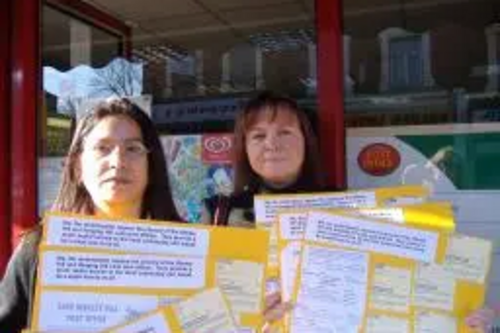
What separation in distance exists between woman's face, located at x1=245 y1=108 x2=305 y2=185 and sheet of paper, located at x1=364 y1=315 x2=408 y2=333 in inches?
22.2

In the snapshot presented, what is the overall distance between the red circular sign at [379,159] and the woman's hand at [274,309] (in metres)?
1.25

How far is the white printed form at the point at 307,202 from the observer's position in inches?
74.4

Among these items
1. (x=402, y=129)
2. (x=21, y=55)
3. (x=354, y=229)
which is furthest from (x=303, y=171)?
(x=21, y=55)

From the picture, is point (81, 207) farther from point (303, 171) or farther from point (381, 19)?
point (381, 19)

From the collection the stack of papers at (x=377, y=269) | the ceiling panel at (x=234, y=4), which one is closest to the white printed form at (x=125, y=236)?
the stack of papers at (x=377, y=269)

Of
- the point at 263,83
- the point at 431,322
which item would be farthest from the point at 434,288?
the point at 263,83

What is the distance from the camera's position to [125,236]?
1544 mm

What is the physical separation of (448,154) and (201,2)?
3.89 feet

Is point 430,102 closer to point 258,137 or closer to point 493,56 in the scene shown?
point 493,56

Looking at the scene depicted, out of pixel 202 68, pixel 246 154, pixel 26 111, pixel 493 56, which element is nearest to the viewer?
pixel 246 154

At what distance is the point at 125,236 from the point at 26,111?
1989 mm

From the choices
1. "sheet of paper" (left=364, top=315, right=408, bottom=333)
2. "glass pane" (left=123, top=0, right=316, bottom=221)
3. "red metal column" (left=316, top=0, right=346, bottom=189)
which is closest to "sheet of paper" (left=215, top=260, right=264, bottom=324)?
"sheet of paper" (left=364, top=315, right=408, bottom=333)

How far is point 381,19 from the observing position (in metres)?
2.91

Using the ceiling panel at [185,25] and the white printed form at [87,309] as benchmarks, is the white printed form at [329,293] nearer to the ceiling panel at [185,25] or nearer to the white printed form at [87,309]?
the white printed form at [87,309]
